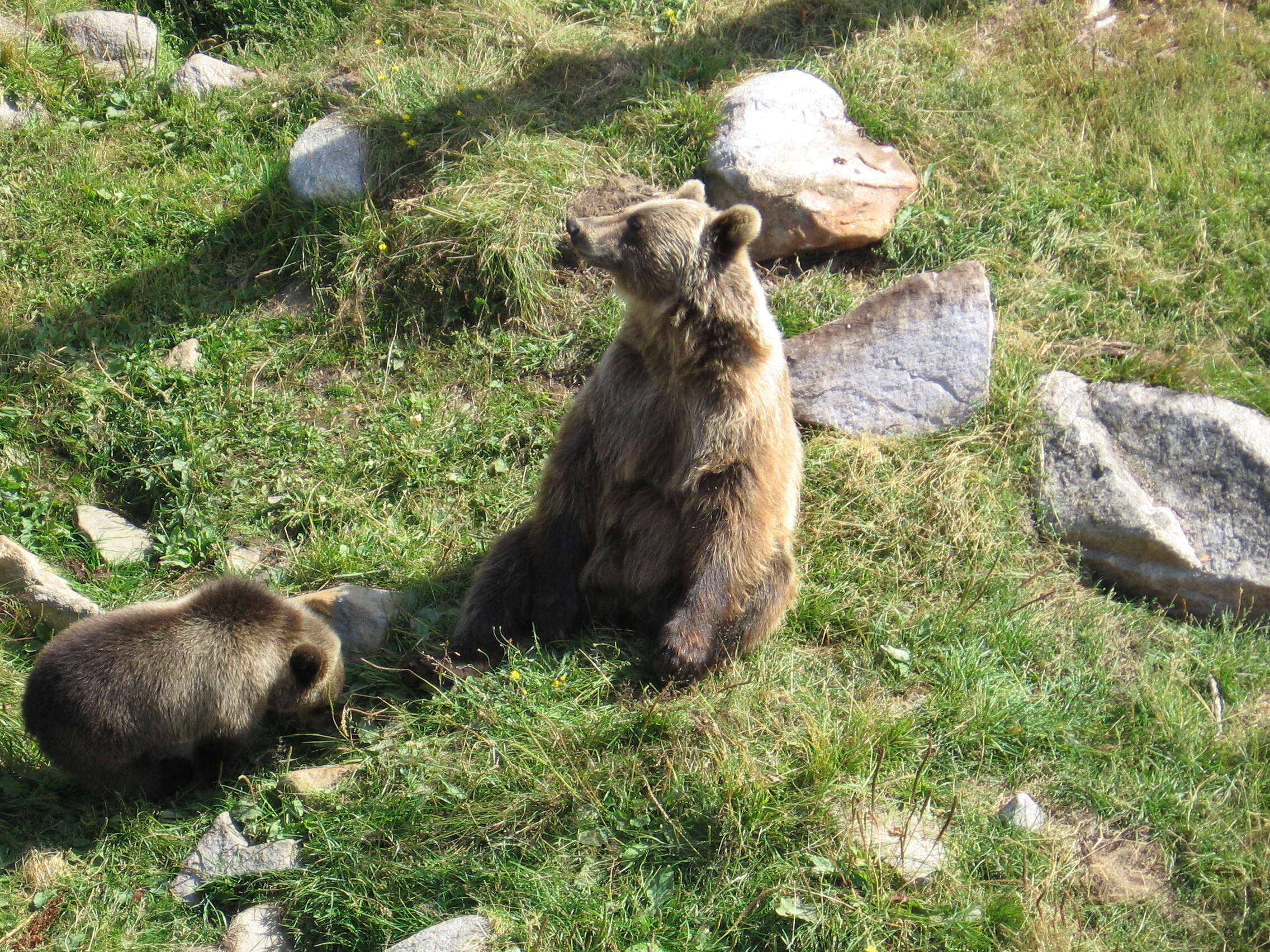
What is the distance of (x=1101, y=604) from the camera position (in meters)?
6.05

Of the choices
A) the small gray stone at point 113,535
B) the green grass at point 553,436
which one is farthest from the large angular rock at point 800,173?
the small gray stone at point 113,535

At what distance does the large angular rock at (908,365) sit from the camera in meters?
6.70

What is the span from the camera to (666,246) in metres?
5.15

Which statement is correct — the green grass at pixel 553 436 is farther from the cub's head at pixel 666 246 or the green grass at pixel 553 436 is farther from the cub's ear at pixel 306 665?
the cub's head at pixel 666 246

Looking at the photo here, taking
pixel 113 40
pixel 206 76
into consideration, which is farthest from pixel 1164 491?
pixel 113 40

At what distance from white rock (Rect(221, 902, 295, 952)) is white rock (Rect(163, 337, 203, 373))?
3.80 m

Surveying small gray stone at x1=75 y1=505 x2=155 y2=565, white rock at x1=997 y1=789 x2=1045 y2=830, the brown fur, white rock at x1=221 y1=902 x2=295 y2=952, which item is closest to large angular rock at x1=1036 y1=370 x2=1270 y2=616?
white rock at x1=997 y1=789 x2=1045 y2=830

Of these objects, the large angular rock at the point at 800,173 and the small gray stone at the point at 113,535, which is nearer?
the small gray stone at the point at 113,535

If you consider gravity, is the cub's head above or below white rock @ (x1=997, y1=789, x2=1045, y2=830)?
above

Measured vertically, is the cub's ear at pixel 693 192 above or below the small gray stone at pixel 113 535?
above

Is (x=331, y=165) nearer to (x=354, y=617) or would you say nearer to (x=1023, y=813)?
(x=354, y=617)

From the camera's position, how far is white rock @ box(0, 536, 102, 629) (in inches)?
221

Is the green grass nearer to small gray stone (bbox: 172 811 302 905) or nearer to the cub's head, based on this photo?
small gray stone (bbox: 172 811 302 905)

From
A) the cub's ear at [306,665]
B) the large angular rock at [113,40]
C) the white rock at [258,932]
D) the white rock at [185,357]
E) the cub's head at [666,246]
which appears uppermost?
the large angular rock at [113,40]
